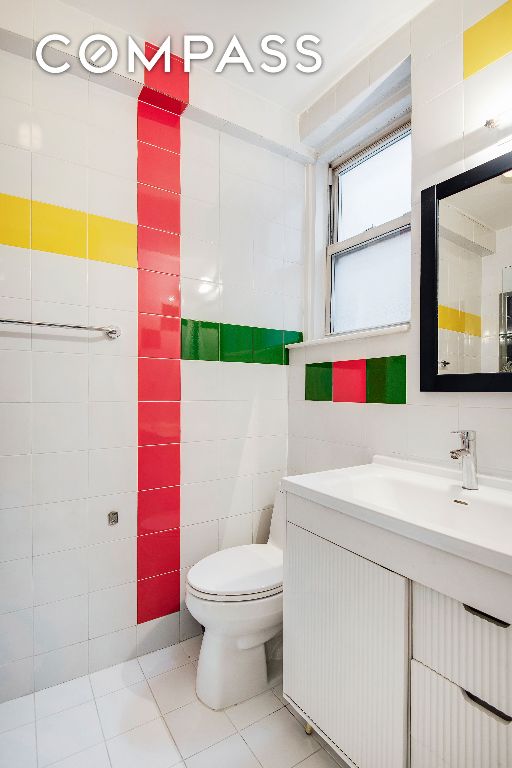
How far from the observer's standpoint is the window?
6.06 ft

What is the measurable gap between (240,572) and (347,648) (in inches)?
21.6

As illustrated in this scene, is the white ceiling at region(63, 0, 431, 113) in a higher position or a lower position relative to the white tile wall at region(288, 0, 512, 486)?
higher

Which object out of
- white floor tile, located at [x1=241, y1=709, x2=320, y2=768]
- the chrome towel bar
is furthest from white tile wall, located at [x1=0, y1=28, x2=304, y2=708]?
white floor tile, located at [x1=241, y1=709, x2=320, y2=768]

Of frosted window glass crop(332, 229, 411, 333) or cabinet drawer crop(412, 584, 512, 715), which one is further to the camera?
frosted window glass crop(332, 229, 411, 333)

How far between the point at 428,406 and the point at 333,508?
605 millimetres

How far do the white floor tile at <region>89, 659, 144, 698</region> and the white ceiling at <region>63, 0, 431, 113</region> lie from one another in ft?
8.42

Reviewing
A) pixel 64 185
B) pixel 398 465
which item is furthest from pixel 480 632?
pixel 64 185

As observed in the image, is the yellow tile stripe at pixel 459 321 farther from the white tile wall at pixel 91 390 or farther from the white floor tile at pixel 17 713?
the white floor tile at pixel 17 713

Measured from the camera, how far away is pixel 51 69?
151 centimetres

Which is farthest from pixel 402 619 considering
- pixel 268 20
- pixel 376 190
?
pixel 268 20

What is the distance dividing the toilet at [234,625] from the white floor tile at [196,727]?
0.04m

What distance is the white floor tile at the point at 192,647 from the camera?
168 cm

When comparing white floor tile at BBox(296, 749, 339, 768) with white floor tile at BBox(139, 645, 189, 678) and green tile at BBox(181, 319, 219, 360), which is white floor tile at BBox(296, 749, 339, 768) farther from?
green tile at BBox(181, 319, 219, 360)

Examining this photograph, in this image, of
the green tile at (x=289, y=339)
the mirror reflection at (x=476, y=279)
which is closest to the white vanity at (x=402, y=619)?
the mirror reflection at (x=476, y=279)
